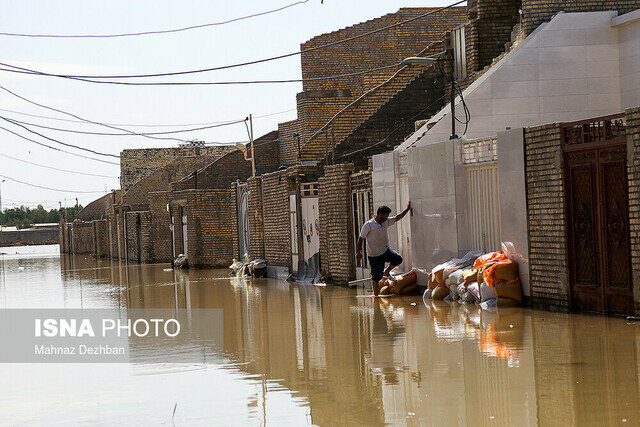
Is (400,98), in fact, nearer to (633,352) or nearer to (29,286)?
(29,286)

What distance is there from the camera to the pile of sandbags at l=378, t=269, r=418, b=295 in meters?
16.4

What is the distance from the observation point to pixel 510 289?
43.4 ft

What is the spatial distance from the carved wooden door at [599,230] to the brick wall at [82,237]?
5388 cm

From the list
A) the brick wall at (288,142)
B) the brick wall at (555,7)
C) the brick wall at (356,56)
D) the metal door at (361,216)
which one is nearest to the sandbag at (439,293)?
the metal door at (361,216)

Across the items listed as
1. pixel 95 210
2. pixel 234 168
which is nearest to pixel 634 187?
pixel 234 168

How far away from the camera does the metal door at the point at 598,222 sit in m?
11.2

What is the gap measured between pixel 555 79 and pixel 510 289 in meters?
7.61

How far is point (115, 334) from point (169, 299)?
241 inches

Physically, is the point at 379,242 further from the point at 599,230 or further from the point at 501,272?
the point at 599,230

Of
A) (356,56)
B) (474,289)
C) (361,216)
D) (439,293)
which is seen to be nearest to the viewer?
(474,289)

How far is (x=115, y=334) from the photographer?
12547mm

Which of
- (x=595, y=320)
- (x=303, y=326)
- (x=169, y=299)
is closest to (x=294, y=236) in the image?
(x=169, y=299)

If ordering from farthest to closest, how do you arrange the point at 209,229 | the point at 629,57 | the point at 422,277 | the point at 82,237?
the point at 82,237 < the point at 209,229 < the point at 629,57 < the point at 422,277

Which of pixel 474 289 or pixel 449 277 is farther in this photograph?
pixel 449 277
